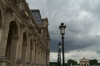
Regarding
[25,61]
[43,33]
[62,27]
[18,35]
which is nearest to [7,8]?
[18,35]

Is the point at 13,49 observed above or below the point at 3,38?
below

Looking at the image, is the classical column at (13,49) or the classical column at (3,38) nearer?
the classical column at (3,38)

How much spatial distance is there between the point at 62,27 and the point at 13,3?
9.59 metres

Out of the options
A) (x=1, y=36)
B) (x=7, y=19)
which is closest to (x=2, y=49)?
(x=1, y=36)

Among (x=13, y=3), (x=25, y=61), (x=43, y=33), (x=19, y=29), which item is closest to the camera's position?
(x=13, y=3)

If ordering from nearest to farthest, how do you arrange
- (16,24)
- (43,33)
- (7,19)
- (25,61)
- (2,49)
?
(2,49) < (7,19) < (16,24) < (25,61) < (43,33)

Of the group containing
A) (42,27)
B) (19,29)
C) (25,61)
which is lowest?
(25,61)

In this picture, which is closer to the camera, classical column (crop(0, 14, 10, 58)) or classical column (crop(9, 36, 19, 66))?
classical column (crop(0, 14, 10, 58))

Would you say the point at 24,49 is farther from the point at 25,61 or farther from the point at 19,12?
the point at 19,12

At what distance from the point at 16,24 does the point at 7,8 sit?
3642 millimetres

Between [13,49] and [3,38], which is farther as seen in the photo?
[13,49]

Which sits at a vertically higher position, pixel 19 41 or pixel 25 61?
pixel 19 41

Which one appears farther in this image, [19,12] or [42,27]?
[42,27]

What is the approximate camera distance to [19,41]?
19.2 m
